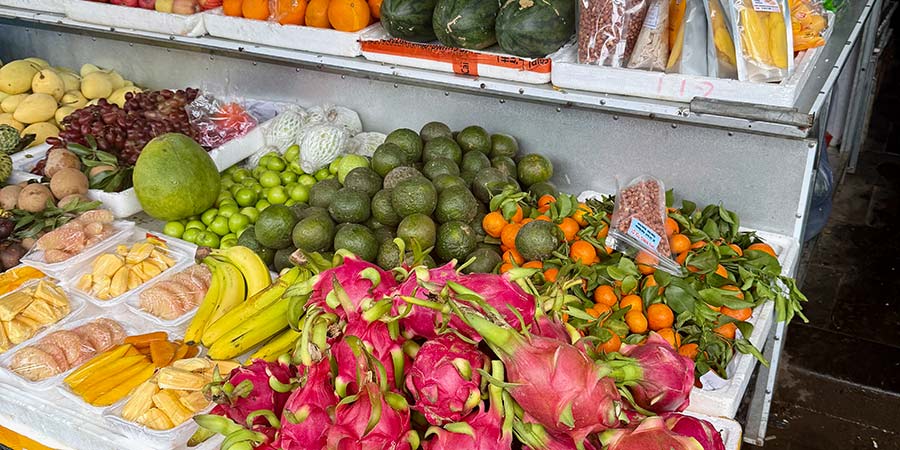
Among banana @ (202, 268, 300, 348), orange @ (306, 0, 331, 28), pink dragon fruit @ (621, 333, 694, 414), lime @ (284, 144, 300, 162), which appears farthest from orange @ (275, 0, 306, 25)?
pink dragon fruit @ (621, 333, 694, 414)

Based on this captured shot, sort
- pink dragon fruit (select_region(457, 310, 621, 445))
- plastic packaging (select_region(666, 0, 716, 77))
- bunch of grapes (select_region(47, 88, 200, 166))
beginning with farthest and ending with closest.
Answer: bunch of grapes (select_region(47, 88, 200, 166)) < plastic packaging (select_region(666, 0, 716, 77)) < pink dragon fruit (select_region(457, 310, 621, 445))

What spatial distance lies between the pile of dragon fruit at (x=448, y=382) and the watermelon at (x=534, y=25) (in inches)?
49.9

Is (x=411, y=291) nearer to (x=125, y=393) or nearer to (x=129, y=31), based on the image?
(x=125, y=393)

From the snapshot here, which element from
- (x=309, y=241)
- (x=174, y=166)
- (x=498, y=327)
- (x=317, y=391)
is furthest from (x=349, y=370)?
(x=174, y=166)

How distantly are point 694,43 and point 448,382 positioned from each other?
1528 millimetres

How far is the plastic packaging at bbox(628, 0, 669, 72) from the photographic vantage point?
2193 millimetres

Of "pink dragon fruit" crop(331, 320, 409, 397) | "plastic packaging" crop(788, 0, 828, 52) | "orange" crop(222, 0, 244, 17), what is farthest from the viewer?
"orange" crop(222, 0, 244, 17)

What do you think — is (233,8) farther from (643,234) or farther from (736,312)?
(736,312)

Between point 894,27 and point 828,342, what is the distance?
323 cm

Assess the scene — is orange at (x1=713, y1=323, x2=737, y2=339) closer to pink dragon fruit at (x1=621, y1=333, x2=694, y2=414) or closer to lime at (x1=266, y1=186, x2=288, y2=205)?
pink dragon fruit at (x1=621, y1=333, x2=694, y2=414)

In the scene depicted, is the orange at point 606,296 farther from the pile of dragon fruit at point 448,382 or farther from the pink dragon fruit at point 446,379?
the pink dragon fruit at point 446,379

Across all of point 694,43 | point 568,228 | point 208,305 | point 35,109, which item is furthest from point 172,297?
point 35,109

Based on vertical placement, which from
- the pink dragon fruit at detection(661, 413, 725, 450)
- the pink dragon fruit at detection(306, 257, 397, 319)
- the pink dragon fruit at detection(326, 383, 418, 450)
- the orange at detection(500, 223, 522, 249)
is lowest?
the orange at detection(500, 223, 522, 249)

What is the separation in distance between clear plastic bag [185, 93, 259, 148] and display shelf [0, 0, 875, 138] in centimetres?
26
